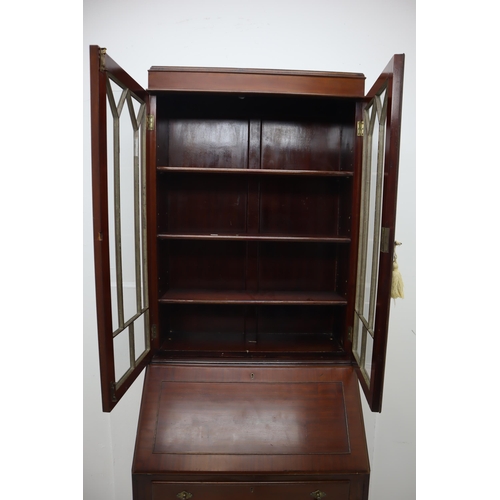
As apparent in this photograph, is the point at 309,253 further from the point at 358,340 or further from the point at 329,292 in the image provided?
the point at 358,340

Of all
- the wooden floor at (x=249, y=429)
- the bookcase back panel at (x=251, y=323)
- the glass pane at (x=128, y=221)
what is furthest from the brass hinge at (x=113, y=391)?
the bookcase back panel at (x=251, y=323)

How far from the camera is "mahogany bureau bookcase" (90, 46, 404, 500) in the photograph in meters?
1.20

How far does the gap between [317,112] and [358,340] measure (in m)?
1.00

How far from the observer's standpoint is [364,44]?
5.46ft

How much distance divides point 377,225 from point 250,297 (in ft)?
2.00

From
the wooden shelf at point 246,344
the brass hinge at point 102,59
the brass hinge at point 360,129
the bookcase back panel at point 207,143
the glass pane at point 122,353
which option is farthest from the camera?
the bookcase back panel at point 207,143

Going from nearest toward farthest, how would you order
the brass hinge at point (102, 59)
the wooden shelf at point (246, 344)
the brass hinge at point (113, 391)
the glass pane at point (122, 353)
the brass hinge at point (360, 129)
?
the brass hinge at point (102, 59)
the brass hinge at point (113, 391)
the glass pane at point (122, 353)
the brass hinge at point (360, 129)
the wooden shelf at point (246, 344)

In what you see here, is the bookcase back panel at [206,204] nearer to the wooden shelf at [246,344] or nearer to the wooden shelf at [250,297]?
the wooden shelf at [250,297]

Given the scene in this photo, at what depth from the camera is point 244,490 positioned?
51.7 inches

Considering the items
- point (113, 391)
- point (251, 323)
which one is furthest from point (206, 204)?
point (113, 391)

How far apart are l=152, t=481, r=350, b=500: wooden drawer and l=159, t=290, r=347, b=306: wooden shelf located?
65cm

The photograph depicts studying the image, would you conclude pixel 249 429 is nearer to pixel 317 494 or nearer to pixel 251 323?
pixel 317 494

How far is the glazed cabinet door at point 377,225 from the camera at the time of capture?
3.32 ft

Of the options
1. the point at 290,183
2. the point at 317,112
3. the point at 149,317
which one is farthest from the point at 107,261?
the point at 317,112
